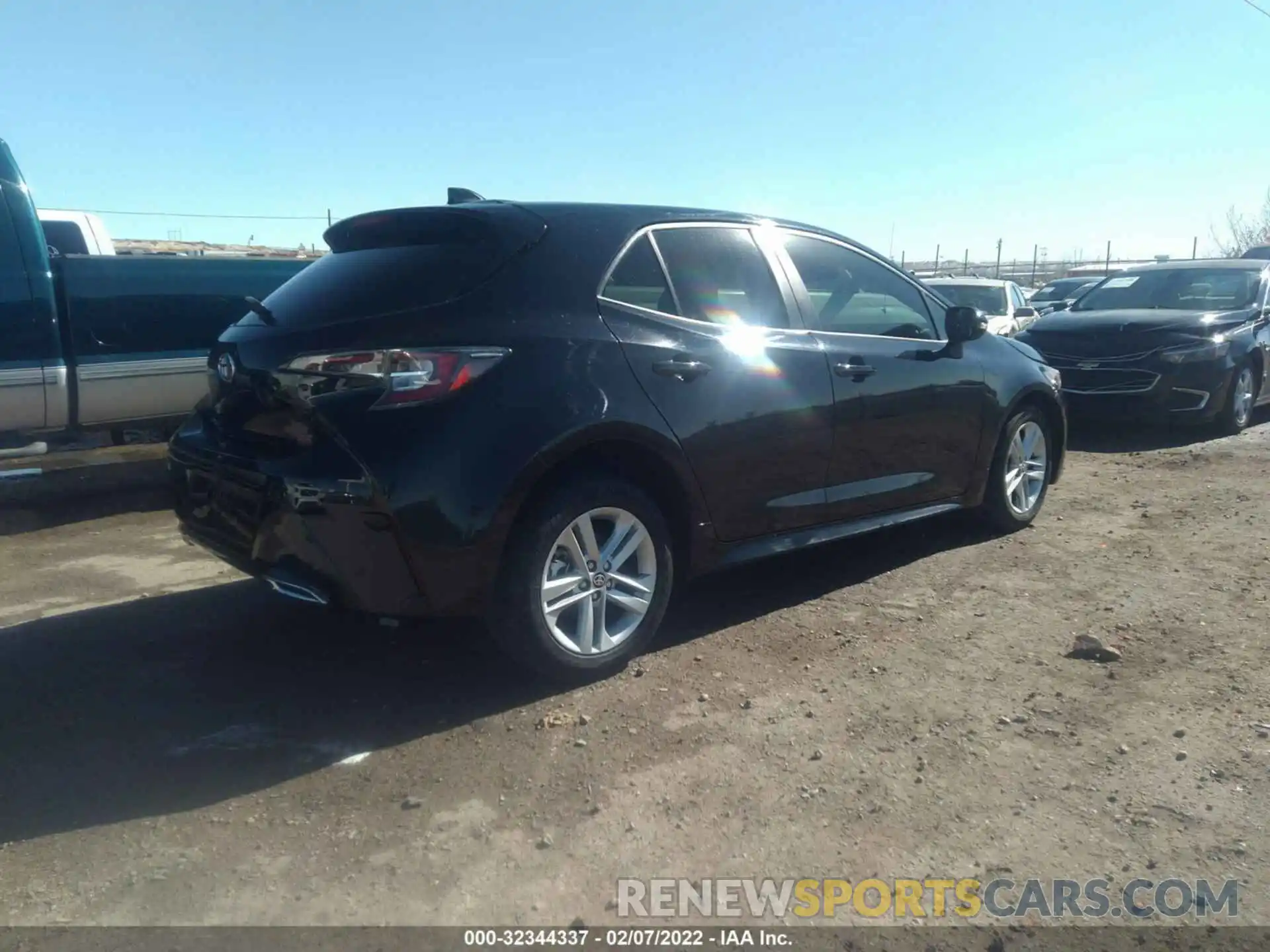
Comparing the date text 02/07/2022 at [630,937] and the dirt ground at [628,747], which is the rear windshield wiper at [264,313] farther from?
the date text 02/07/2022 at [630,937]

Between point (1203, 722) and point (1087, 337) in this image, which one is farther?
point (1087, 337)

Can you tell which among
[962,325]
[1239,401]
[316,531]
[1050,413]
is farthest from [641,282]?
[1239,401]

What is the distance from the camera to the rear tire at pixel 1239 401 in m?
9.95

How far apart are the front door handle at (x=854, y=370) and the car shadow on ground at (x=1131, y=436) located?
16.7 feet

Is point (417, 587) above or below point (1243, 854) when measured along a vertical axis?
above

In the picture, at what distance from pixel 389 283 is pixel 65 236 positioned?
6700 millimetres

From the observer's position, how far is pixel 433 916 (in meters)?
2.64

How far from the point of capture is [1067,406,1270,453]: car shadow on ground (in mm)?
9547

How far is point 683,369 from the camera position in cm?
417

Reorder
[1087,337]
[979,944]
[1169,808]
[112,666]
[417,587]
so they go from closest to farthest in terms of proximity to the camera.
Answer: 1. [979,944]
2. [1169,808]
3. [417,587]
4. [112,666]
5. [1087,337]

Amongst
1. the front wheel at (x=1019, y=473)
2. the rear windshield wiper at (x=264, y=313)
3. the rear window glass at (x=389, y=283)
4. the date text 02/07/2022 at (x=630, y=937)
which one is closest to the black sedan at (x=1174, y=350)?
the front wheel at (x=1019, y=473)

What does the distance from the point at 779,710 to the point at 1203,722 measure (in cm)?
145

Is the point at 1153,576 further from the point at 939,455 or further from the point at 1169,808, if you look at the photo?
the point at 1169,808

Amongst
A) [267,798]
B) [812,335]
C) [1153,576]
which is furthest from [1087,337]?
[267,798]
